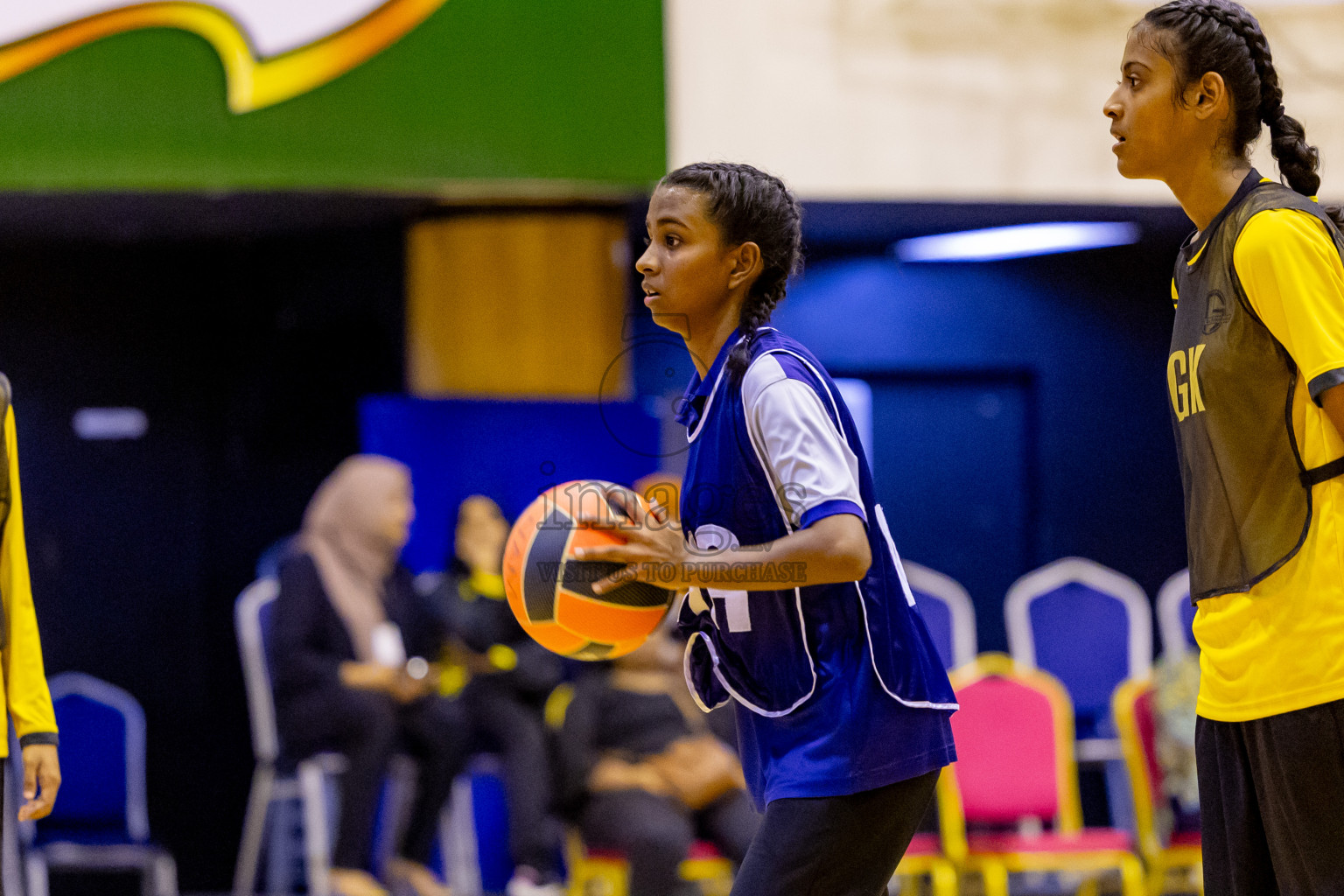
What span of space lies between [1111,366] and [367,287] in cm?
421

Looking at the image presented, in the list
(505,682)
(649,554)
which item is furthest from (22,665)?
(505,682)

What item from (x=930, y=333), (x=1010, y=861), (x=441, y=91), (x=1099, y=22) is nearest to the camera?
(x=1010, y=861)

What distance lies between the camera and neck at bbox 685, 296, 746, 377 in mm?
2412

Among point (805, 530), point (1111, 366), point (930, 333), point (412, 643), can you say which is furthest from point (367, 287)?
point (805, 530)

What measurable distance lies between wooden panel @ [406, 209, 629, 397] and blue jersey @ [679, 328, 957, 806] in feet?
12.3

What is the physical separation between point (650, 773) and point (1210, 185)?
3.40m

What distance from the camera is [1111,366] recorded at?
7.65 metres

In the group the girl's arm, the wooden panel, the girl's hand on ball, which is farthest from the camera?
the wooden panel

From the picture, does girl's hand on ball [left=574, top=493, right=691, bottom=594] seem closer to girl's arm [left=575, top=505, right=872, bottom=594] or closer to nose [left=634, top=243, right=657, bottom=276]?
girl's arm [left=575, top=505, right=872, bottom=594]

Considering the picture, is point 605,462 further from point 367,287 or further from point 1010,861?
point 1010,861

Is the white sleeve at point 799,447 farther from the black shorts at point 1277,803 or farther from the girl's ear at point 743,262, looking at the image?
the black shorts at point 1277,803

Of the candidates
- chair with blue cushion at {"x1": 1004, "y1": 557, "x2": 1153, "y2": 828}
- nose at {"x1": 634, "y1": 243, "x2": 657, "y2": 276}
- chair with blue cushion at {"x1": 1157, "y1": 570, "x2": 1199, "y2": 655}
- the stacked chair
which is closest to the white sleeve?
nose at {"x1": 634, "y1": 243, "x2": 657, "y2": 276}

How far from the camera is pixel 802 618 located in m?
2.22

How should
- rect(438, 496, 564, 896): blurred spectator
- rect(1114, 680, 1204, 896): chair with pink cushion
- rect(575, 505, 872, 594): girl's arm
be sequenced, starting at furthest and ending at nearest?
rect(438, 496, 564, 896): blurred spectator → rect(1114, 680, 1204, 896): chair with pink cushion → rect(575, 505, 872, 594): girl's arm
